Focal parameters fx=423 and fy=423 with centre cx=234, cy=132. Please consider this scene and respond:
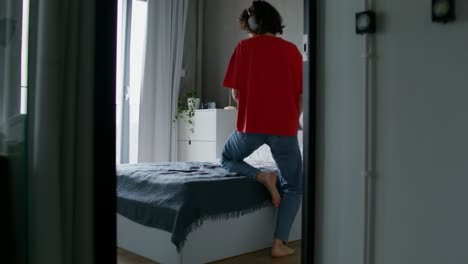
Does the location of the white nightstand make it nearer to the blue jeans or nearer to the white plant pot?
the white plant pot

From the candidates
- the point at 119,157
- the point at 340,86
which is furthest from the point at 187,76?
the point at 340,86

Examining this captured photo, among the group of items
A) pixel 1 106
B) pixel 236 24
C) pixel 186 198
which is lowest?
pixel 186 198

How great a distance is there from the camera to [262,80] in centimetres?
234

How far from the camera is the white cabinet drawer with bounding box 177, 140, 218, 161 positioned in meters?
4.48

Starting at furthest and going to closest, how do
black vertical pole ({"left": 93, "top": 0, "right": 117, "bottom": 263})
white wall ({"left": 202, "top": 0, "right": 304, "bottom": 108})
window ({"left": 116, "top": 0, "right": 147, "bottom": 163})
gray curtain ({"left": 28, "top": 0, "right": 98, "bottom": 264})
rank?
white wall ({"left": 202, "top": 0, "right": 304, "bottom": 108}) → window ({"left": 116, "top": 0, "right": 147, "bottom": 163}) → black vertical pole ({"left": 93, "top": 0, "right": 117, "bottom": 263}) → gray curtain ({"left": 28, "top": 0, "right": 98, "bottom": 264})

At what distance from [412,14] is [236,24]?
369 centimetres

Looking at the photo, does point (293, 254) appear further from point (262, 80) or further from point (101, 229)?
point (101, 229)

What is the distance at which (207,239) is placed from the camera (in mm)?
2145

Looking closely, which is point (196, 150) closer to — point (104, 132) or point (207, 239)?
point (207, 239)

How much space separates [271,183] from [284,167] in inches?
4.7

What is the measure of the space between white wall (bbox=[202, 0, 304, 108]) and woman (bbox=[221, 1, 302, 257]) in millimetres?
2556

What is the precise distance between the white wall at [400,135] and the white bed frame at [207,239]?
25.7 inches

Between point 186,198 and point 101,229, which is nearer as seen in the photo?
point 101,229

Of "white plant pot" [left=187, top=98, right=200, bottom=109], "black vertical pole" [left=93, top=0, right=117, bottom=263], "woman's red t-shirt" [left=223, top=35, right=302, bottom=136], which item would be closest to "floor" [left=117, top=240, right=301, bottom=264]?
"woman's red t-shirt" [left=223, top=35, right=302, bottom=136]
